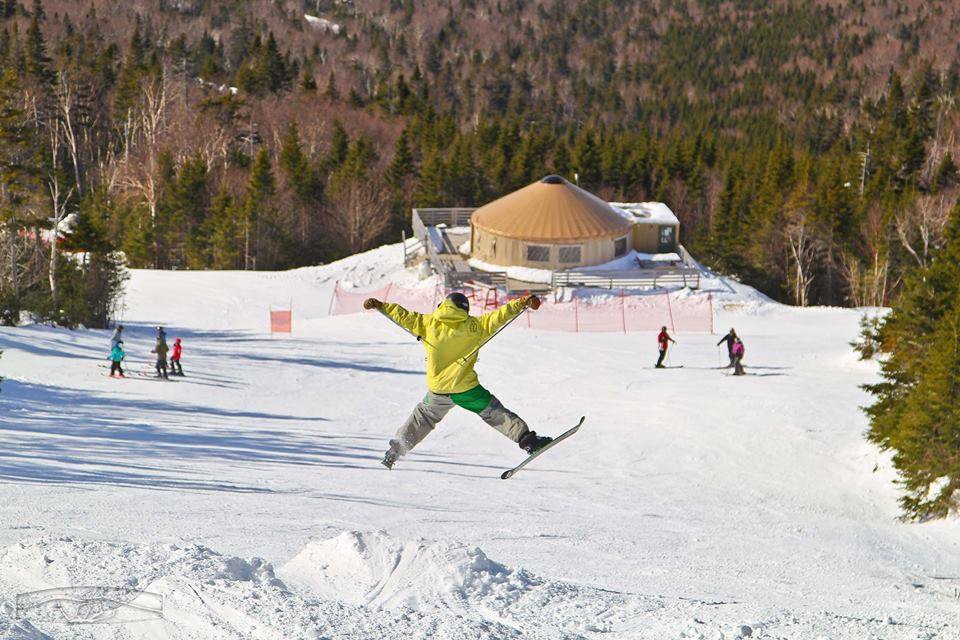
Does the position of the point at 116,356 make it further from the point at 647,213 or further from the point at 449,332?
the point at 647,213

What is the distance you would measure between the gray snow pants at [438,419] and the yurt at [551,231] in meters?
38.6

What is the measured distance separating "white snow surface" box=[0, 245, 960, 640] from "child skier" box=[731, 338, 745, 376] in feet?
0.94

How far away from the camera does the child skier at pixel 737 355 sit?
26422 mm

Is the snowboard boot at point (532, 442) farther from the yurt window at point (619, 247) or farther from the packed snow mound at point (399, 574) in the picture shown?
the yurt window at point (619, 247)

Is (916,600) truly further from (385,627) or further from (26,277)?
(26,277)

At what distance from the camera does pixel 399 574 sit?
30.2 ft

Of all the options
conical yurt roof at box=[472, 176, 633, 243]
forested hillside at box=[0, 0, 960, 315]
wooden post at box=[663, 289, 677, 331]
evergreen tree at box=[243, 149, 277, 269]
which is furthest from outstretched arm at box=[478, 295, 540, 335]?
evergreen tree at box=[243, 149, 277, 269]

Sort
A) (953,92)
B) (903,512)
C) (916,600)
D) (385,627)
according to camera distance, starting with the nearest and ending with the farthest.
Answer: (385,627) < (916,600) < (903,512) < (953,92)

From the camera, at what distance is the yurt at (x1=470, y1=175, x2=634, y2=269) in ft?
158

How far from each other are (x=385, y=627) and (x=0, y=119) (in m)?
31.5

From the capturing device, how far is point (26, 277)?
35.3 metres

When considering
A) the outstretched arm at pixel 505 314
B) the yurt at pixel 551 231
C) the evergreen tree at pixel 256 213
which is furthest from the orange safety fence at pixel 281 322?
the outstretched arm at pixel 505 314

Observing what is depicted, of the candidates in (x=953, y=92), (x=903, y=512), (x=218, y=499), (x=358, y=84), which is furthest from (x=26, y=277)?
(x=953, y=92)

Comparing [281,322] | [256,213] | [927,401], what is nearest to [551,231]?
[281,322]
